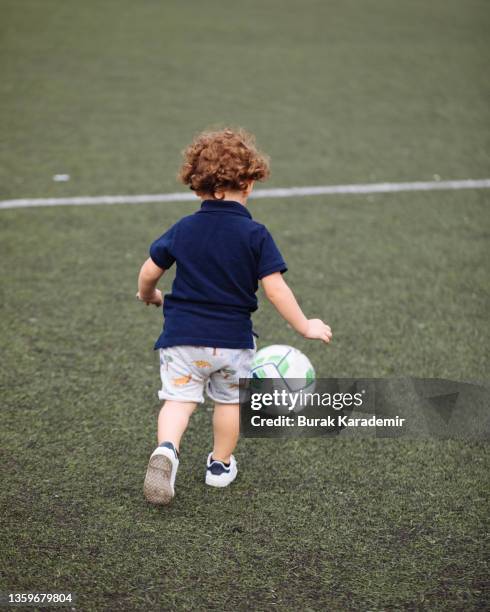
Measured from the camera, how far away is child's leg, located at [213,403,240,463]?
112 inches

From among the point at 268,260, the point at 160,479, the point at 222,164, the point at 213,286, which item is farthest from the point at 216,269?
the point at 160,479

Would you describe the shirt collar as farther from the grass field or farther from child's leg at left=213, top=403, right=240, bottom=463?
the grass field

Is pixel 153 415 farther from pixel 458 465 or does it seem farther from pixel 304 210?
pixel 304 210

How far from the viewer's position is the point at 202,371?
2777 millimetres

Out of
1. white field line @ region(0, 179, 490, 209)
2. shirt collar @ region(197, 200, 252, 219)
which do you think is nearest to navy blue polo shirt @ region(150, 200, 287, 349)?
shirt collar @ region(197, 200, 252, 219)

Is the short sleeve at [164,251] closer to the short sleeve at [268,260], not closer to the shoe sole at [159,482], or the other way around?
the short sleeve at [268,260]

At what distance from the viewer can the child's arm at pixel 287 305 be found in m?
2.66

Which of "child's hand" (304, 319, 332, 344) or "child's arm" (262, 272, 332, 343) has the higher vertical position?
"child's arm" (262, 272, 332, 343)

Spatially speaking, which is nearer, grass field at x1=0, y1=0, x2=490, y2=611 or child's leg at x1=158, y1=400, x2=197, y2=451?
grass field at x1=0, y1=0, x2=490, y2=611

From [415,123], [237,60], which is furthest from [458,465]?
[237,60]

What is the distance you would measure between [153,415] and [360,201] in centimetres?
305

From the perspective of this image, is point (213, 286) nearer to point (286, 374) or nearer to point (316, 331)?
point (316, 331)

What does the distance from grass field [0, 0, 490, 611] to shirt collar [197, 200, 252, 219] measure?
3.26 ft

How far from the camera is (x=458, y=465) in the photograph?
9.90 feet
